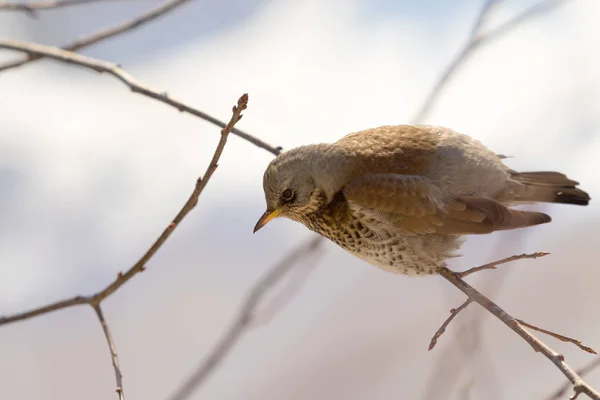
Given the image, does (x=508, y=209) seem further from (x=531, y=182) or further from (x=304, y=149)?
(x=304, y=149)

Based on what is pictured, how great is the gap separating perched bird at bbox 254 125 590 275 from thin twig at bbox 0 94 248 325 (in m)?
0.44

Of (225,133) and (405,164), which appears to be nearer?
(225,133)

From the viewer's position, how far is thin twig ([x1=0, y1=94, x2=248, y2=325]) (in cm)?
95

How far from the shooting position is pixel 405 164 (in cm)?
140

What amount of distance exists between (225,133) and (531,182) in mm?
824

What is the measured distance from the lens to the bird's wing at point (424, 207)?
→ 1305mm

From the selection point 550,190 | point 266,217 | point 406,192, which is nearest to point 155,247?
point 266,217

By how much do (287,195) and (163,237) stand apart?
490 mm

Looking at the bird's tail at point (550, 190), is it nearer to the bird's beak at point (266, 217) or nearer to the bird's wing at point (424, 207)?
the bird's wing at point (424, 207)

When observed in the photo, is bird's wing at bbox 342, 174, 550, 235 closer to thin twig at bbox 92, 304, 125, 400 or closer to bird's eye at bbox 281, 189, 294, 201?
bird's eye at bbox 281, 189, 294, 201

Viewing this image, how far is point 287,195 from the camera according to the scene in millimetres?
1494

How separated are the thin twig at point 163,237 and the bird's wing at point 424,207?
1.53 feet

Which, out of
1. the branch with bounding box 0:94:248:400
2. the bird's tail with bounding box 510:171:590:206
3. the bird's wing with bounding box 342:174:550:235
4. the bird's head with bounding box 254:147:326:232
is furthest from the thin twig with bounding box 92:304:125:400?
the bird's tail with bounding box 510:171:590:206

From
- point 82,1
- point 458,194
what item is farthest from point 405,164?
point 82,1
